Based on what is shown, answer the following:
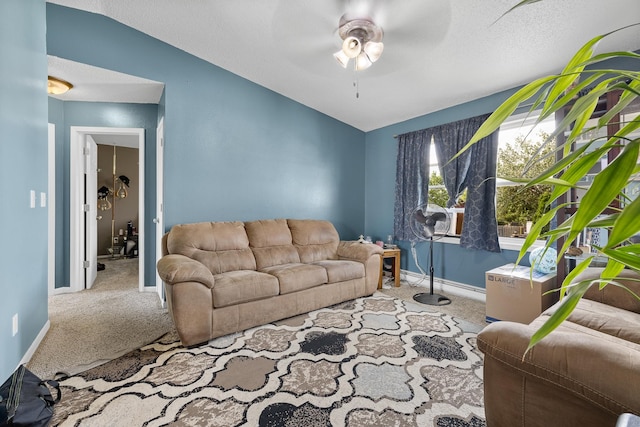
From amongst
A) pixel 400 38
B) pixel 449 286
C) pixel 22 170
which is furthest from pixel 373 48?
pixel 449 286

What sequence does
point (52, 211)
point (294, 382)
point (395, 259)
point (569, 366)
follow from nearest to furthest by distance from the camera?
1. point (569, 366)
2. point (294, 382)
3. point (52, 211)
4. point (395, 259)

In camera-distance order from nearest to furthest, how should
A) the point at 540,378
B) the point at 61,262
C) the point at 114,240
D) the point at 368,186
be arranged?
the point at 540,378 < the point at 61,262 < the point at 368,186 < the point at 114,240

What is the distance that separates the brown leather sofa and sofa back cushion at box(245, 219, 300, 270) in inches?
91.5

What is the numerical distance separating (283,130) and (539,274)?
315cm

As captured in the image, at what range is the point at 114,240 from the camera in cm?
606

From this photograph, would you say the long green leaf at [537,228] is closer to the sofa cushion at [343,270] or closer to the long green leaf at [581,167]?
the long green leaf at [581,167]

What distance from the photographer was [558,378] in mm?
1090

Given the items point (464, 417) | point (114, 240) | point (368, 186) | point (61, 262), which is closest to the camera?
point (464, 417)

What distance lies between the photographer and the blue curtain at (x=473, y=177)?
322 centimetres

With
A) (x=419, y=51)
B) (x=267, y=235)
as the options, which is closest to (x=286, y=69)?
(x=419, y=51)

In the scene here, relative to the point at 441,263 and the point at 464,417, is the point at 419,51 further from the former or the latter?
the point at 464,417

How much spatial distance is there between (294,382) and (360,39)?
253 centimetres

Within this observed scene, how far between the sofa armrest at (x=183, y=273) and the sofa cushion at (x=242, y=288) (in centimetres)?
11

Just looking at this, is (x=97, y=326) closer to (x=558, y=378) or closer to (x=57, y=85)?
(x=57, y=85)
